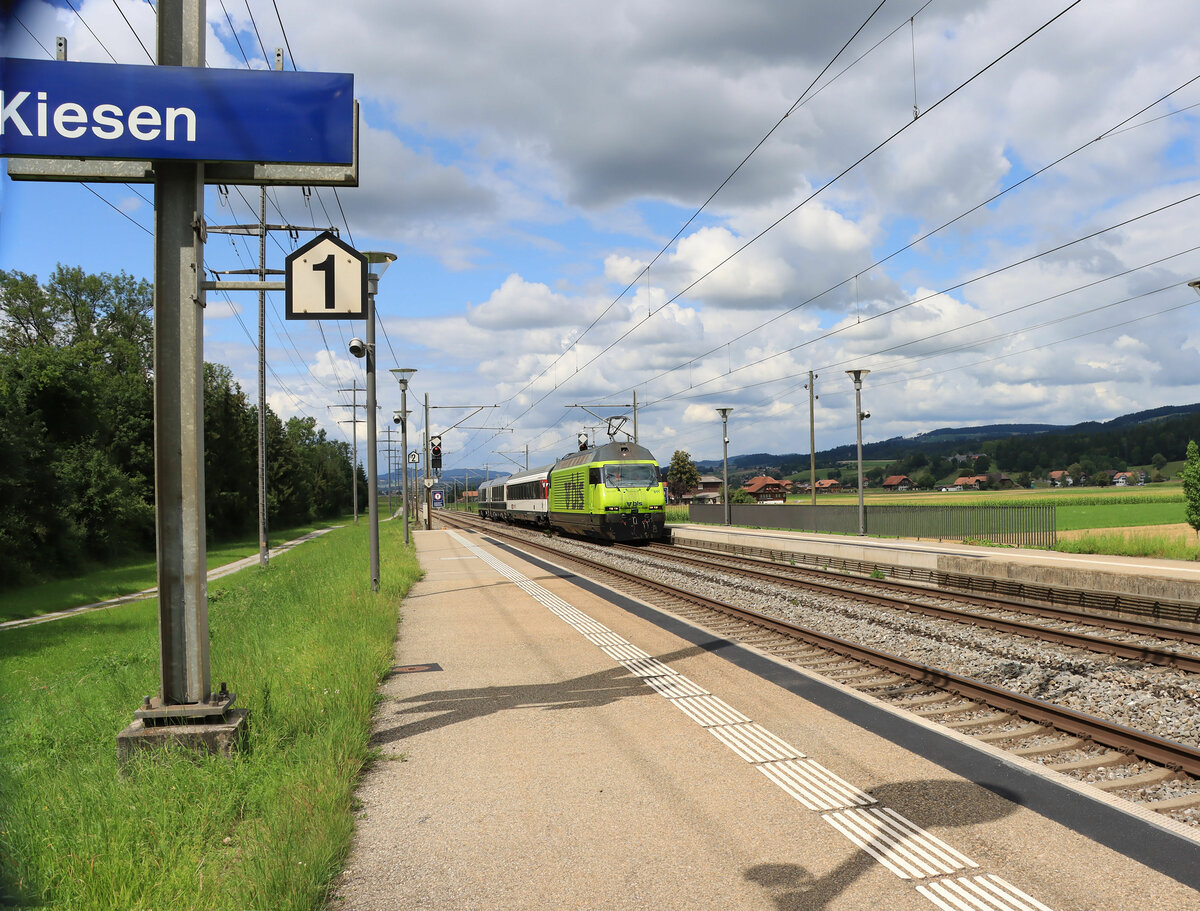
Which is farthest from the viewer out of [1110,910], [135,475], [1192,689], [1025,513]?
[135,475]

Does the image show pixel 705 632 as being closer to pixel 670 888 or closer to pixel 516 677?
pixel 516 677

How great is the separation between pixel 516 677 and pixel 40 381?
36866 mm

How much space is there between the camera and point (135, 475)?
45875 mm

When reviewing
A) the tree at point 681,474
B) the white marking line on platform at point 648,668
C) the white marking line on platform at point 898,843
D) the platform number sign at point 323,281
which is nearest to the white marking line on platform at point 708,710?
the white marking line on platform at point 648,668

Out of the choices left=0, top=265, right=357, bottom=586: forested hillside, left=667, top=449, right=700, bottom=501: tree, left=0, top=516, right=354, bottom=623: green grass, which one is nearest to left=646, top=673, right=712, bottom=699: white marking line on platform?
left=0, top=265, right=357, bottom=586: forested hillside

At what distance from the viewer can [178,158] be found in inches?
209

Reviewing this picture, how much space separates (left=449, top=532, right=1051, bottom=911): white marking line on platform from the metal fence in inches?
919

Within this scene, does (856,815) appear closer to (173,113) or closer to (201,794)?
(201,794)

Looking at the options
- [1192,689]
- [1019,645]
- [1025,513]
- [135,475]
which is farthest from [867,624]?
[135,475]

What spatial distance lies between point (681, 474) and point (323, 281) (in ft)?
348

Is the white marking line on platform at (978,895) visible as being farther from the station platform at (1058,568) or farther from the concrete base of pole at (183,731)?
the station platform at (1058,568)

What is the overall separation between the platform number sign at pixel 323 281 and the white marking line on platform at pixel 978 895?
4922mm

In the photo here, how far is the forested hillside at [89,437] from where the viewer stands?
32062 mm

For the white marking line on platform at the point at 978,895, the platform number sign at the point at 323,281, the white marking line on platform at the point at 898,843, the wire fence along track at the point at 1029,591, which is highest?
the platform number sign at the point at 323,281
